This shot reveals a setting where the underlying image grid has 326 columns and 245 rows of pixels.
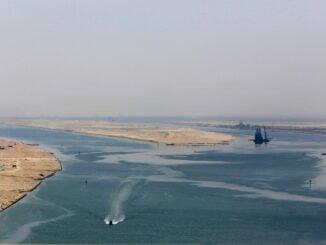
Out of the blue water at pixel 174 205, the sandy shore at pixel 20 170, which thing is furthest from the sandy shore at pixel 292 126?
the blue water at pixel 174 205

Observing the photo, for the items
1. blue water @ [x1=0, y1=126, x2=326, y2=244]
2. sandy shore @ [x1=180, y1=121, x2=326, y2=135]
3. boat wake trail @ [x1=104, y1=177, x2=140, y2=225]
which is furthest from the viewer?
sandy shore @ [x1=180, y1=121, x2=326, y2=135]

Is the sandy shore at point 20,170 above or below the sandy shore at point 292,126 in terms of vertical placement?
below

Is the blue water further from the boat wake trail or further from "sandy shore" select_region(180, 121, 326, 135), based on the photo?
"sandy shore" select_region(180, 121, 326, 135)

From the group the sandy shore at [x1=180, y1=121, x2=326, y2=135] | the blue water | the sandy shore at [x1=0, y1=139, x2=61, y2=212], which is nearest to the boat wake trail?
the blue water

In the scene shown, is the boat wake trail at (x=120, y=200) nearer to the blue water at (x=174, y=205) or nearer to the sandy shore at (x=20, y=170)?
the blue water at (x=174, y=205)

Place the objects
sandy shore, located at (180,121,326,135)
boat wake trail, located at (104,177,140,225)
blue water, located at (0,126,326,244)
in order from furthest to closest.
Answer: sandy shore, located at (180,121,326,135) → boat wake trail, located at (104,177,140,225) → blue water, located at (0,126,326,244)
